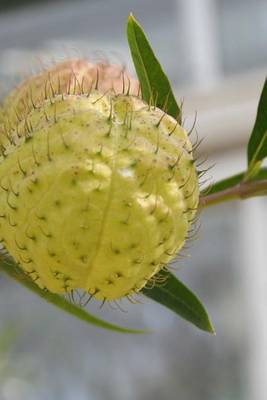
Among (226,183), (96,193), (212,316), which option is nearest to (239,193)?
(226,183)

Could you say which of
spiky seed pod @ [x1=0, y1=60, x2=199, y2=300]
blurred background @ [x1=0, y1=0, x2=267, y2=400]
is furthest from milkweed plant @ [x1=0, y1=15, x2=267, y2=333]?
blurred background @ [x1=0, y1=0, x2=267, y2=400]

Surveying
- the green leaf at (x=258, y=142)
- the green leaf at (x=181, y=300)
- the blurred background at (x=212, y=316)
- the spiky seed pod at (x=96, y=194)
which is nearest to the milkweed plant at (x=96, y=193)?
the spiky seed pod at (x=96, y=194)

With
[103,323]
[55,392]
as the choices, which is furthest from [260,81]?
[103,323]

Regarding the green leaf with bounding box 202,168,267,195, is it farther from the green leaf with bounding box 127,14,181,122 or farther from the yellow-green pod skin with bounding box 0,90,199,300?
the yellow-green pod skin with bounding box 0,90,199,300

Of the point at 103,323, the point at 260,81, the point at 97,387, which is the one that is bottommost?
the point at 97,387

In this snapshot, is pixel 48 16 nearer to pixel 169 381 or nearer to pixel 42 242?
pixel 169 381

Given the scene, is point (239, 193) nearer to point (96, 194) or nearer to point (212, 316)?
point (96, 194)

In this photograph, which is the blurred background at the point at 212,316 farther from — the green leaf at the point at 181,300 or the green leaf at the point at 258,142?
the green leaf at the point at 181,300
